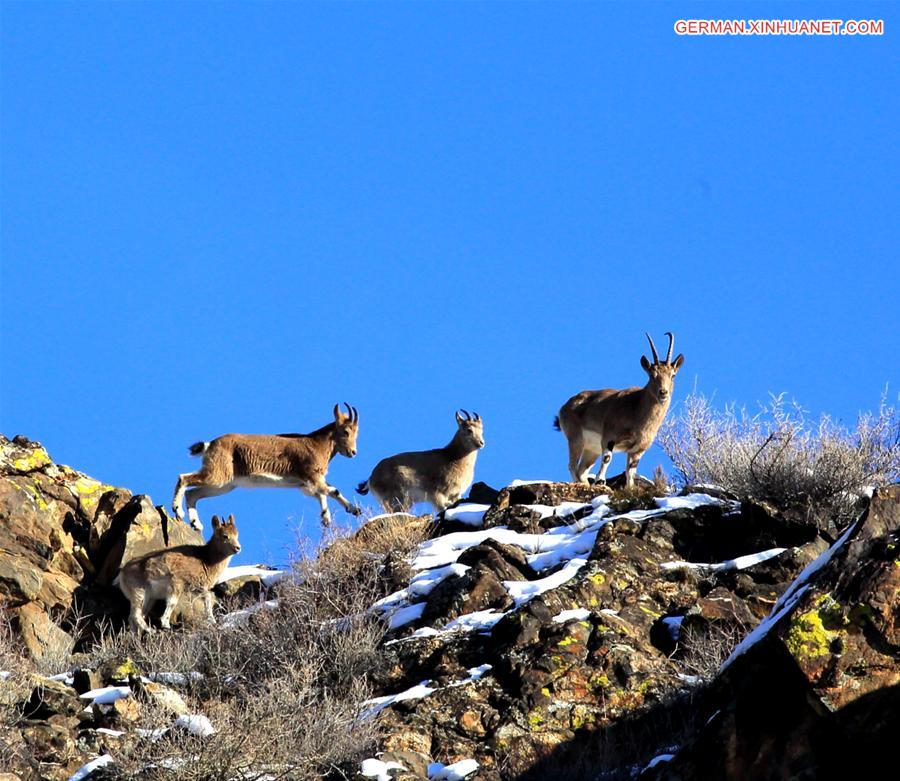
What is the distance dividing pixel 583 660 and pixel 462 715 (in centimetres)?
125

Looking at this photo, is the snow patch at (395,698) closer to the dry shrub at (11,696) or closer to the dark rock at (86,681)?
the dark rock at (86,681)

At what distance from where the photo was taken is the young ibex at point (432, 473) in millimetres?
22047

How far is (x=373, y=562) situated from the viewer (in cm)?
1708

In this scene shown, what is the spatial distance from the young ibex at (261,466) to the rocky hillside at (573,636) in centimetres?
275

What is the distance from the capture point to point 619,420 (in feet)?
67.7

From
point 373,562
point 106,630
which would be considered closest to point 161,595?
point 106,630

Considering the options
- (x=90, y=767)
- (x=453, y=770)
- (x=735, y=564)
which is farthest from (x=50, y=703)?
(x=735, y=564)

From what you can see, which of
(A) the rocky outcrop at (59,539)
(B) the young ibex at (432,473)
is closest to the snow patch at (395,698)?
(A) the rocky outcrop at (59,539)

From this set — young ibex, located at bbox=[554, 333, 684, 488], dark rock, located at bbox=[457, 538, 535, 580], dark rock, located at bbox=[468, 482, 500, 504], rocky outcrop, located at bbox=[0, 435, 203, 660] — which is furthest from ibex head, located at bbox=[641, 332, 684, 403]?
rocky outcrop, located at bbox=[0, 435, 203, 660]

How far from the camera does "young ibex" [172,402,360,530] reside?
22.8 meters

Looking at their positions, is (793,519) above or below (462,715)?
above

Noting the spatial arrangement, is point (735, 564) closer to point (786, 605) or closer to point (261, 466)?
point (786, 605)

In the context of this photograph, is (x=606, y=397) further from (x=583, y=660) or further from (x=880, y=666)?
(x=880, y=666)

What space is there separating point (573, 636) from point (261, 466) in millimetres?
10605
